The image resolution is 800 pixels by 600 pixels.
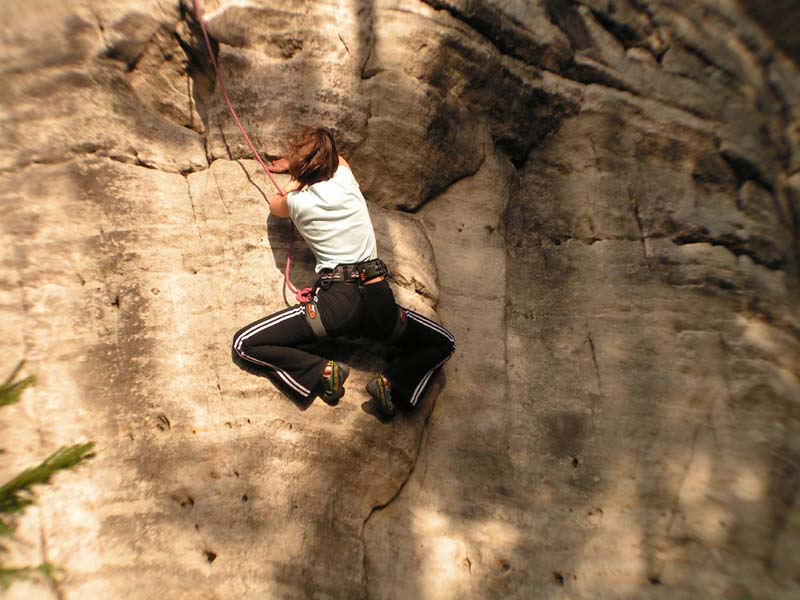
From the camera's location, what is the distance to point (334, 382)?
308 centimetres

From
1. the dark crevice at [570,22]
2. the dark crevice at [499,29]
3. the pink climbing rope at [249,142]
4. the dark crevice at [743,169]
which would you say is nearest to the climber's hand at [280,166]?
the pink climbing rope at [249,142]

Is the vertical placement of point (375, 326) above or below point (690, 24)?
below

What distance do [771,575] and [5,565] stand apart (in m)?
3.71

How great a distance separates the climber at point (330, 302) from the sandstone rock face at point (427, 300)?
197mm

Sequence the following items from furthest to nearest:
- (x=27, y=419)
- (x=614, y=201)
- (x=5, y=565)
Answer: (x=614, y=201)
(x=27, y=419)
(x=5, y=565)

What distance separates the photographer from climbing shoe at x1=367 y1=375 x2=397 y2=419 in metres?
3.15

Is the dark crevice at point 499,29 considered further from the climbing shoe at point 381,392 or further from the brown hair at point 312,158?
the climbing shoe at point 381,392

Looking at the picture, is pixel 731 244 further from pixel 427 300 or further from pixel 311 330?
pixel 311 330

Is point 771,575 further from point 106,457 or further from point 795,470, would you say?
point 106,457

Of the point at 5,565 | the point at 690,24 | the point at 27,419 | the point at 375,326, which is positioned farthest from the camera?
the point at 690,24

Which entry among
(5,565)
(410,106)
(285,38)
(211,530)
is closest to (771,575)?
(211,530)

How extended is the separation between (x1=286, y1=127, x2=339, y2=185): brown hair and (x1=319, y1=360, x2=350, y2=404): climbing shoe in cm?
103

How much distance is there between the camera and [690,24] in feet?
14.7

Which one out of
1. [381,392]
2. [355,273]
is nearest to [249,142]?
[355,273]
